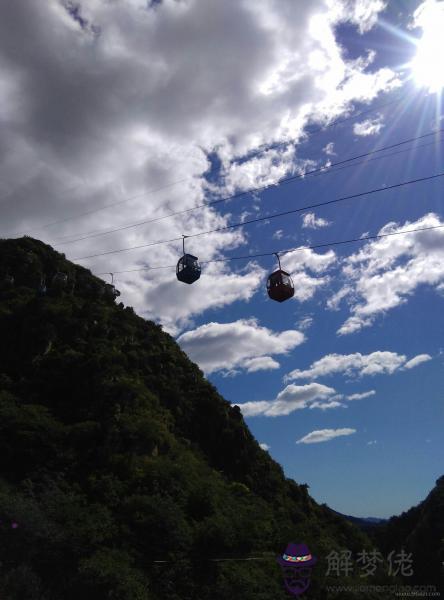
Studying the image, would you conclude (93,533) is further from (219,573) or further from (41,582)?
(219,573)

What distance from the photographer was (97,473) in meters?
24.4

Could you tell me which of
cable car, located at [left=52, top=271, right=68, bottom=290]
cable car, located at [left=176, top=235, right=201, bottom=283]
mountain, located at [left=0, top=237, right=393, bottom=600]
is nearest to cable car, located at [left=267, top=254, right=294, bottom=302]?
cable car, located at [left=176, top=235, right=201, bottom=283]

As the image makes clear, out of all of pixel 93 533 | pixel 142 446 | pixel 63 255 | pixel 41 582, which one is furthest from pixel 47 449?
pixel 63 255

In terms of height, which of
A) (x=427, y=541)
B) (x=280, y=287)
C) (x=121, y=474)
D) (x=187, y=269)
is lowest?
(x=427, y=541)

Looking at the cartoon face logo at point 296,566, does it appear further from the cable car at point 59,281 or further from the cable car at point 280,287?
the cable car at point 59,281

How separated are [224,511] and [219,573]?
5260 mm

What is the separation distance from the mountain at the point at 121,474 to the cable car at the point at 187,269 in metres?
10.8

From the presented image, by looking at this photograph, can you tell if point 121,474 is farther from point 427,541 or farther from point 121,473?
point 427,541

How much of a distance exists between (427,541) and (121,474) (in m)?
46.7

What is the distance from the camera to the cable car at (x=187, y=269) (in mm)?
17516

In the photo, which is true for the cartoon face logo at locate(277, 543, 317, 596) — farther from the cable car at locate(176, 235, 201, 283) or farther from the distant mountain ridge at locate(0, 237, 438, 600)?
the cable car at locate(176, 235, 201, 283)

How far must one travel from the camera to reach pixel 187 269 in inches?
688

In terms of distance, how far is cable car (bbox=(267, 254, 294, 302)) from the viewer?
15.6 meters

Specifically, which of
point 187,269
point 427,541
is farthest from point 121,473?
point 427,541
